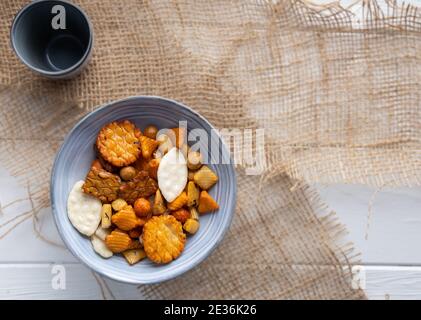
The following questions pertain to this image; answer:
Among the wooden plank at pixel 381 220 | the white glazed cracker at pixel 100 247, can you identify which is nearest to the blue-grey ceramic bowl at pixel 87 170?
the white glazed cracker at pixel 100 247

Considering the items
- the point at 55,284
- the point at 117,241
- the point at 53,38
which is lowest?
the point at 55,284

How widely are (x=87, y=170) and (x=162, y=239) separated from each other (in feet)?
0.56

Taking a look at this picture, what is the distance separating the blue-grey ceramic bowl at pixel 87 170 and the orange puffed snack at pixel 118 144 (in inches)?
0.7

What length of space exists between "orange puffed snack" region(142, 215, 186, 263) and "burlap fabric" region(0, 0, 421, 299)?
0.11 metres

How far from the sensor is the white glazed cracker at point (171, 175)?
34.8 inches

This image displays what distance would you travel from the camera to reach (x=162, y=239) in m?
0.86

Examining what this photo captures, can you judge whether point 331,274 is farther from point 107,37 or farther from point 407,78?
point 107,37

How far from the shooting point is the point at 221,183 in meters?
0.90

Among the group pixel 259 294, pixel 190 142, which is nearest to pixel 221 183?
pixel 190 142

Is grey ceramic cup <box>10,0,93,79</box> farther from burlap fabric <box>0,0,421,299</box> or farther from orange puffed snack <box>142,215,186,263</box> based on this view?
orange puffed snack <box>142,215,186,263</box>

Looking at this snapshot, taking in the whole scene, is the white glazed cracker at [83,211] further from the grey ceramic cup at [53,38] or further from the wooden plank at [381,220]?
the wooden plank at [381,220]

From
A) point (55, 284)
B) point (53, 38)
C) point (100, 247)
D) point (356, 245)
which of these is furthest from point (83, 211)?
point (356, 245)

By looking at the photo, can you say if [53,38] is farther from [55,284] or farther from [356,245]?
[356,245]

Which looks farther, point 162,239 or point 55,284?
point 55,284
